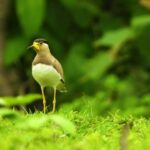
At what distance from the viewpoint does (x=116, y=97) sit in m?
10.4

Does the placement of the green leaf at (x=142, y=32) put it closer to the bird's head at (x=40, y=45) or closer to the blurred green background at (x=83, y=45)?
the blurred green background at (x=83, y=45)

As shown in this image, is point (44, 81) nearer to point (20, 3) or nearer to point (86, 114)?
point (86, 114)

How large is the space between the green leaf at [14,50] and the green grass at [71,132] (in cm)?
514

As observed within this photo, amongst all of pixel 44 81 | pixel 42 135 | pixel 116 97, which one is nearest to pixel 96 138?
pixel 42 135

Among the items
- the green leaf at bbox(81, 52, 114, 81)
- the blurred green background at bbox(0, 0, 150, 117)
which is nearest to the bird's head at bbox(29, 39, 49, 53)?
the blurred green background at bbox(0, 0, 150, 117)

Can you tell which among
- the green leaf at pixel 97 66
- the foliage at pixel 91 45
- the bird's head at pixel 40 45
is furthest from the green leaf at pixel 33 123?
the green leaf at pixel 97 66

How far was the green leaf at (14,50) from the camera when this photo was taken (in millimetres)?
10555

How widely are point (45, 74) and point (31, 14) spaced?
547 cm

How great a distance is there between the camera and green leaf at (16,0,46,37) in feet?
34.3

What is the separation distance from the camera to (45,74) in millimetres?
5207

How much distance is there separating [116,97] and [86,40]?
1184 mm

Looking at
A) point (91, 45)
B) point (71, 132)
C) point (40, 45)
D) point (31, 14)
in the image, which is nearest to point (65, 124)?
point (71, 132)

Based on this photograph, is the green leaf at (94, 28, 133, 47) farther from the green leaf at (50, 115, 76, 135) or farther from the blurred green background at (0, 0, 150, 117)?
the green leaf at (50, 115, 76, 135)

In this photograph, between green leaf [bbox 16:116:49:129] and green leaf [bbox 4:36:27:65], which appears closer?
green leaf [bbox 16:116:49:129]
